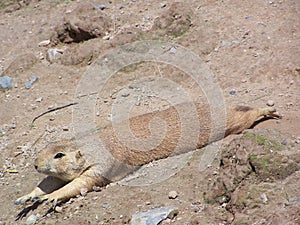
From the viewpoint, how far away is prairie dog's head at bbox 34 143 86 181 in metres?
4.82

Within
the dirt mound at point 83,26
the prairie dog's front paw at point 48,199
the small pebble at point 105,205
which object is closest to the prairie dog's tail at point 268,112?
the small pebble at point 105,205

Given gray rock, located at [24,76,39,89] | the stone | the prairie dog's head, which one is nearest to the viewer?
the prairie dog's head

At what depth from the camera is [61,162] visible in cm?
488

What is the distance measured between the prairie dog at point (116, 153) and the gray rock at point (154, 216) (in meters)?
1.04

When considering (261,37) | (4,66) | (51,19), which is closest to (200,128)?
(261,37)

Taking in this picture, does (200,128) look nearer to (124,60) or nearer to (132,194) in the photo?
(132,194)

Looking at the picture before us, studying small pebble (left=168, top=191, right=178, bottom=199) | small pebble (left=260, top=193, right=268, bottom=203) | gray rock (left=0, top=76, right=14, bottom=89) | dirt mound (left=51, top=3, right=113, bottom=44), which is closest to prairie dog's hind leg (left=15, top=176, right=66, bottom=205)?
small pebble (left=168, top=191, right=178, bottom=199)

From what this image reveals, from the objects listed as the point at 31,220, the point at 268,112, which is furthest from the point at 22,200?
the point at 268,112

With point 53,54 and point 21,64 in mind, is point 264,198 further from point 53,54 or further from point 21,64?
point 21,64

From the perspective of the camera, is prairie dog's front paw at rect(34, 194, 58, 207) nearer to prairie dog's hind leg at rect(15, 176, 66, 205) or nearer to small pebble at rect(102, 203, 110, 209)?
prairie dog's hind leg at rect(15, 176, 66, 205)

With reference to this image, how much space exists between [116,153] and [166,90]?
72.5 inches

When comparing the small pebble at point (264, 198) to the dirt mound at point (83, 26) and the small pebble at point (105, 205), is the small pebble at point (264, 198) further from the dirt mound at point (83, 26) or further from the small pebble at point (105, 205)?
the dirt mound at point (83, 26)

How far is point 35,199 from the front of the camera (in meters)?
4.88

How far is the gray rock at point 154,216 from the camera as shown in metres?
4.09
